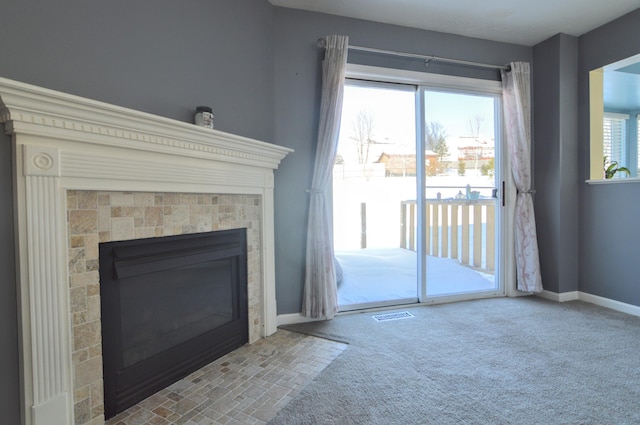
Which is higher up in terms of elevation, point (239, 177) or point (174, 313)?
point (239, 177)

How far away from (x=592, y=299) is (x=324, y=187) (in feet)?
9.18

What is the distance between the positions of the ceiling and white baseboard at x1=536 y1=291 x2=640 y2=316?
2.48 meters

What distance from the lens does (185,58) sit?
1827mm

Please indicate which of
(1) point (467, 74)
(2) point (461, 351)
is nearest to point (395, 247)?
(2) point (461, 351)

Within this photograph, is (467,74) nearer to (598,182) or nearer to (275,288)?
(598,182)

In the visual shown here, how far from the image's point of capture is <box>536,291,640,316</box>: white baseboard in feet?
9.20

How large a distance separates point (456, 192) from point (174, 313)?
2.74m

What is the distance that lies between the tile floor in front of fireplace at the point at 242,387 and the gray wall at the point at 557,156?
2428 mm

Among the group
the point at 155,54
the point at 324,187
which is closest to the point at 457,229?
the point at 324,187

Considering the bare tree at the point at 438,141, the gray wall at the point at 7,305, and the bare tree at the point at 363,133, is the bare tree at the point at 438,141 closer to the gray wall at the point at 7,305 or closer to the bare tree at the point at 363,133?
the bare tree at the point at 363,133

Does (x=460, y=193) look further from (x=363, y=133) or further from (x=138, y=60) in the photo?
(x=138, y=60)

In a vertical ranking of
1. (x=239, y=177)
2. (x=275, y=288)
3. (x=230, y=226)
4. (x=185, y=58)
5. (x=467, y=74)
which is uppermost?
(x=467, y=74)

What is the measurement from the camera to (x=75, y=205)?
4.51 feet

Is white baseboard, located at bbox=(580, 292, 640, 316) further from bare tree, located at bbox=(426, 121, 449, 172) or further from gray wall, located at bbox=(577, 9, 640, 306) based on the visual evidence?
bare tree, located at bbox=(426, 121, 449, 172)
